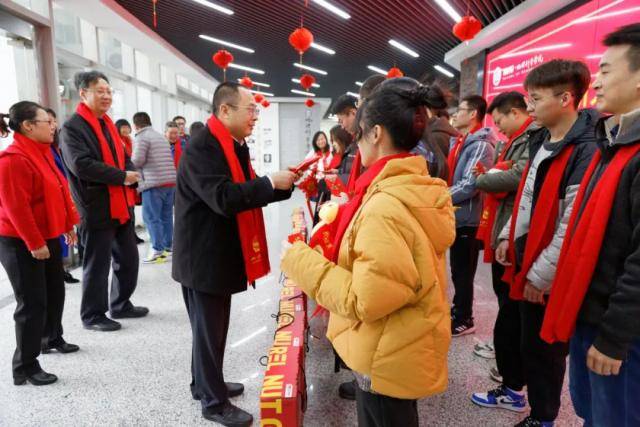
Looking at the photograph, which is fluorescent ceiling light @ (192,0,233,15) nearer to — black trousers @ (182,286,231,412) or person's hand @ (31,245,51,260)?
person's hand @ (31,245,51,260)

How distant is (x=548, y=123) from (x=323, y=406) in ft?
5.57

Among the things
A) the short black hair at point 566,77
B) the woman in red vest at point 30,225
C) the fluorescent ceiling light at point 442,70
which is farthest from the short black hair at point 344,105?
the fluorescent ceiling light at point 442,70

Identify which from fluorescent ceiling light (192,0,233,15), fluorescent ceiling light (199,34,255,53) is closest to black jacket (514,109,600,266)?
fluorescent ceiling light (192,0,233,15)

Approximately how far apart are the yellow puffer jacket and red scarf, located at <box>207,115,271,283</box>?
2.16 ft

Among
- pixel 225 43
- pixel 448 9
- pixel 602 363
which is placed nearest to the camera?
pixel 602 363

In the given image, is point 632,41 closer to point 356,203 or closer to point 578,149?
point 578,149

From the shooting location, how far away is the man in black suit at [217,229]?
1.57 m

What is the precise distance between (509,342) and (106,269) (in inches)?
104

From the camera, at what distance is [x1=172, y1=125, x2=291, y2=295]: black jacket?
1544 mm

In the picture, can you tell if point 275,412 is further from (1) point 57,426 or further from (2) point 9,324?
(2) point 9,324

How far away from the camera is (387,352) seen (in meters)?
0.99

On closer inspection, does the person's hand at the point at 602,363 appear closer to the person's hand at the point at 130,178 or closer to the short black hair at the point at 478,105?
the short black hair at the point at 478,105

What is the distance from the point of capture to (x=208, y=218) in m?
1.63

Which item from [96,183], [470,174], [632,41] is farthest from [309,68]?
[632,41]
